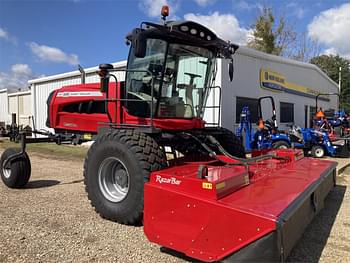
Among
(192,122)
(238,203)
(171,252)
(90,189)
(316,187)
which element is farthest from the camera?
(192,122)

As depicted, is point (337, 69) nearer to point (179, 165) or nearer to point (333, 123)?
point (333, 123)

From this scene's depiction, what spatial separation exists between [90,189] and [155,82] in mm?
1610

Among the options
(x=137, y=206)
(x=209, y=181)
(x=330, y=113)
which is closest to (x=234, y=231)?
(x=209, y=181)

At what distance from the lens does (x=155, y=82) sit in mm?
4578

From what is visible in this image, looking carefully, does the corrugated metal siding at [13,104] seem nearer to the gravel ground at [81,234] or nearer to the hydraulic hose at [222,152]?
the gravel ground at [81,234]

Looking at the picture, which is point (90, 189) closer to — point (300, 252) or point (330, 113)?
point (300, 252)

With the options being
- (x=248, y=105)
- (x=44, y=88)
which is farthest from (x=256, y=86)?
(x=44, y=88)

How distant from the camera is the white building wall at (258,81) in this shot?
40.0 feet

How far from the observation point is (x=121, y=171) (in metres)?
4.27

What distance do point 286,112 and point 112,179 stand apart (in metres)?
14.1

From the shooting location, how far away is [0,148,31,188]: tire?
6.07 m

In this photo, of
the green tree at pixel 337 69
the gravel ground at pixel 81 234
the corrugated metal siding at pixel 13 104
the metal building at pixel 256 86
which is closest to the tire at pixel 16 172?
the gravel ground at pixel 81 234

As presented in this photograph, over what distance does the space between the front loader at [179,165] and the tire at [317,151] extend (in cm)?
655

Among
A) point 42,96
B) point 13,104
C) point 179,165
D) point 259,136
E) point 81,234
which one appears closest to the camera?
point 81,234
